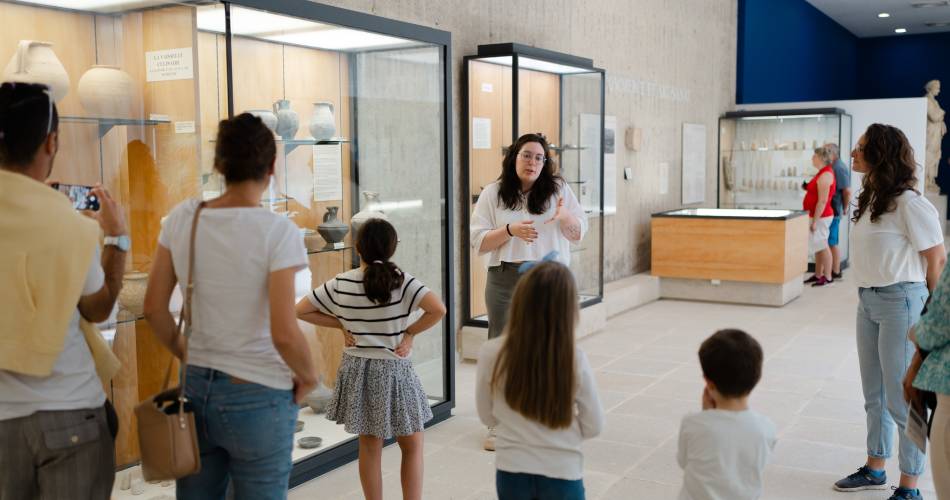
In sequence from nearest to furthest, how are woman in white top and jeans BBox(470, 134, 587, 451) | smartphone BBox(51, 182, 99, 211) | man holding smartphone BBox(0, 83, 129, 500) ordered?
man holding smartphone BBox(0, 83, 129, 500) → smartphone BBox(51, 182, 99, 211) → woman in white top and jeans BBox(470, 134, 587, 451)

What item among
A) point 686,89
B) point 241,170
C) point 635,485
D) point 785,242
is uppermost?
point 686,89

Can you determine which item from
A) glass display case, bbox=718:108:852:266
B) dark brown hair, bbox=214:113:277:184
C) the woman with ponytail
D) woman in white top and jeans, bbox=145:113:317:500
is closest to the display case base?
glass display case, bbox=718:108:852:266

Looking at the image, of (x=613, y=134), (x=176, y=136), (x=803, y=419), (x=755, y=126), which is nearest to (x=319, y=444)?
(x=176, y=136)

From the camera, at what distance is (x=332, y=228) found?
4691 millimetres

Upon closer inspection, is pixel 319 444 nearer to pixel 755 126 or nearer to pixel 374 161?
pixel 374 161

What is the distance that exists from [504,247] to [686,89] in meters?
8.28

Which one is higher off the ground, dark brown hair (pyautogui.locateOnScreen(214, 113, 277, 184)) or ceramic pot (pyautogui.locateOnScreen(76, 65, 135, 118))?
ceramic pot (pyautogui.locateOnScreen(76, 65, 135, 118))

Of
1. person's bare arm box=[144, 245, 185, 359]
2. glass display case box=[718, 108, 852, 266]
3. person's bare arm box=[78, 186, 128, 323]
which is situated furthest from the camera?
glass display case box=[718, 108, 852, 266]

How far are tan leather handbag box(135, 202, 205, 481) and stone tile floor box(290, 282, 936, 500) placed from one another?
1.90 meters

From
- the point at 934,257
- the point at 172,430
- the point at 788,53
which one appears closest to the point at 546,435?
the point at 172,430

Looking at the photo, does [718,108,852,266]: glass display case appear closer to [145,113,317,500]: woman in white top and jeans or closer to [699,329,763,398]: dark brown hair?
[699,329,763,398]: dark brown hair

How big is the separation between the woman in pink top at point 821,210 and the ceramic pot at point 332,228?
785 cm

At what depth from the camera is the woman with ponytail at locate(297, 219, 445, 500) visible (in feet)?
11.2

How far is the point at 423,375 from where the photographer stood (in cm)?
530
